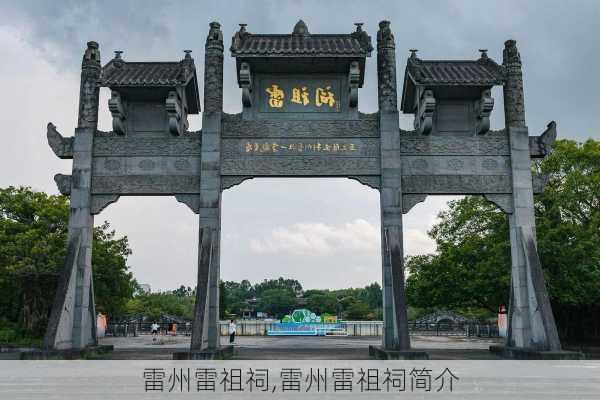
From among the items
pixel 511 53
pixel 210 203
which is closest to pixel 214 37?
pixel 210 203

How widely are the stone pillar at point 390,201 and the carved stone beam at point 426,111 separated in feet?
2.28

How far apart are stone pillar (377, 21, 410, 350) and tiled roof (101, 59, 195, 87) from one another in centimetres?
513

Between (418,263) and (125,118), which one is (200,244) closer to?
(125,118)

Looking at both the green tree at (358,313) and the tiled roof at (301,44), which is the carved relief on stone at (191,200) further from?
the green tree at (358,313)

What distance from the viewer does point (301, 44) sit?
50.4 feet

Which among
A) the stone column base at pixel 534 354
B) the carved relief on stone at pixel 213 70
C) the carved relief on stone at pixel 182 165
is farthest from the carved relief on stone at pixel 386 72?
the stone column base at pixel 534 354

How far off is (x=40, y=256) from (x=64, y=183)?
29.1 feet

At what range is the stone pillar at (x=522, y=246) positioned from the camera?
13773 mm

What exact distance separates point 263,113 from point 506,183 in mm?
6519

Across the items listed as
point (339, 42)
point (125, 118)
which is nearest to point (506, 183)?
point (339, 42)

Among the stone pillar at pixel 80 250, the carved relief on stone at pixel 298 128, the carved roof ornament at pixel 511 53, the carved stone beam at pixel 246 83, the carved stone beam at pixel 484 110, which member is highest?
the carved roof ornament at pixel 511 53

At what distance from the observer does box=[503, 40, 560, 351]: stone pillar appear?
13.8m

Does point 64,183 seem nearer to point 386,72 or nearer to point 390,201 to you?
point 390,201

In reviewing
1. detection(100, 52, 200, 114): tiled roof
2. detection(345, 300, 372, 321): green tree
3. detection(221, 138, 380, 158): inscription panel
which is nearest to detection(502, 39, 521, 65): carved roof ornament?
detection(221, 138, 380, 158): inscription panel
